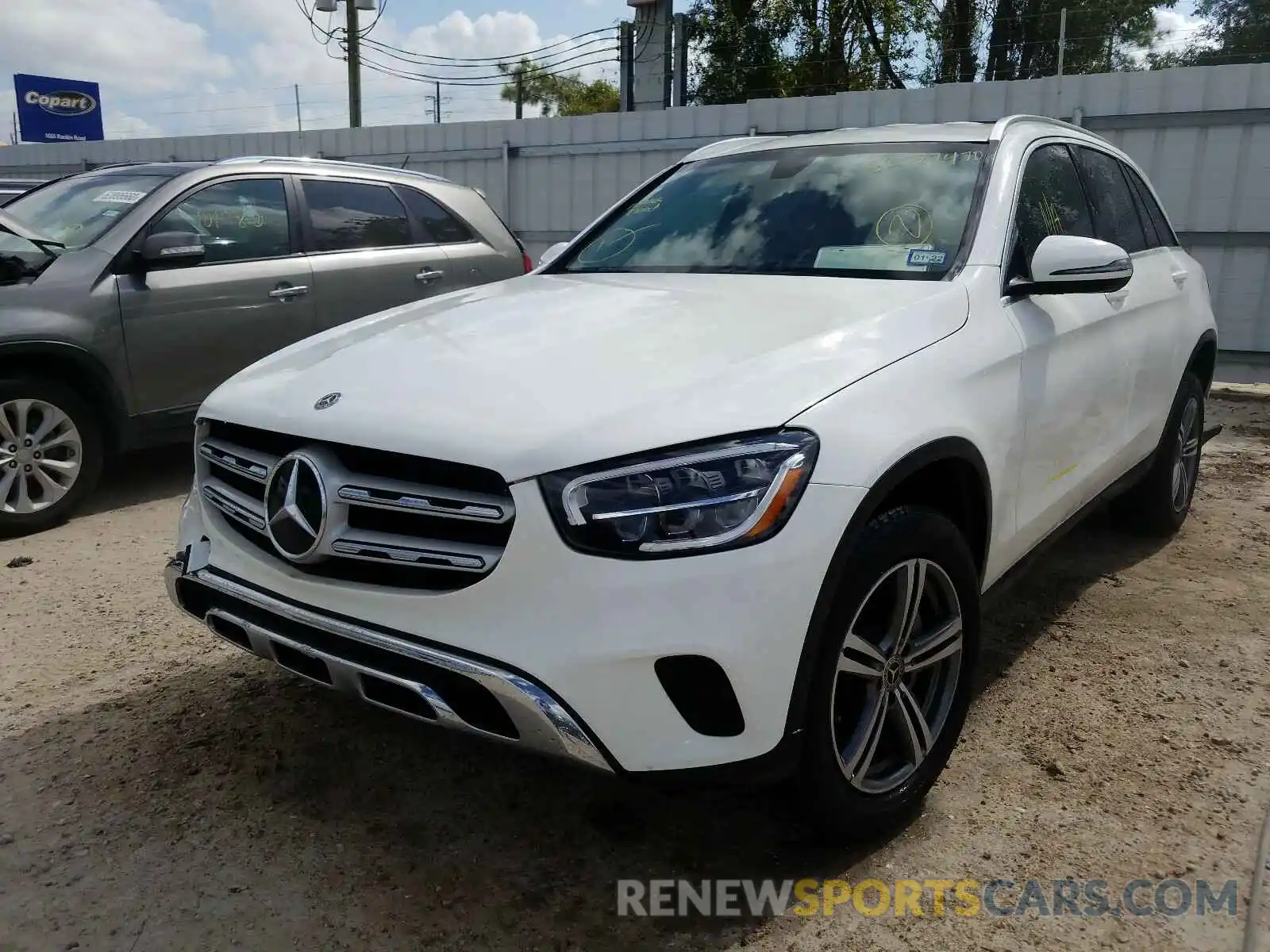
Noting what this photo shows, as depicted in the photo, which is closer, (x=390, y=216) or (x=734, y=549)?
(x=734, y=549)

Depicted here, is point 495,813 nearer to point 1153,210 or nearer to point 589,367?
point 589,367

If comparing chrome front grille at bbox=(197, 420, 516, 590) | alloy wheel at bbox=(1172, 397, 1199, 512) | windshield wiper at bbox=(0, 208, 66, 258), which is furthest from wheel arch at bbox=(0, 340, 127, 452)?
alloy wheel at bbox=(1172, 397, 1199, 512)

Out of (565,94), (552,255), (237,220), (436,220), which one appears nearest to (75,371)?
(237,220)

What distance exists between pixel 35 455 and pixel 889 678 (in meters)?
4.13

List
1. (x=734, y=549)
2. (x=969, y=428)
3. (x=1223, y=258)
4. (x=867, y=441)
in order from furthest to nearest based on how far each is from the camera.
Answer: (x=1223, y=258), (x=969, y=428), (x=867, y=441), (x=734, y=549)

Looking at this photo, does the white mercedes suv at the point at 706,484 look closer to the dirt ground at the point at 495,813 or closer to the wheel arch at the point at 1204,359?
the dirt ground at the point at 495,813

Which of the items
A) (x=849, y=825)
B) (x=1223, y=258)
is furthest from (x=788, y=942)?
(x=1223, y=258)

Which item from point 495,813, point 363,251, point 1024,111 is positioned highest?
point 1024,111

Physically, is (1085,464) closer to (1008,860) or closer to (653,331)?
(1008,860)

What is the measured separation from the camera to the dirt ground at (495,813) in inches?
85.0

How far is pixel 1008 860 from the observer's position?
93.8 inches

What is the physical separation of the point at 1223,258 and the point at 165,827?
932cm

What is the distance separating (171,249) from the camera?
501cm

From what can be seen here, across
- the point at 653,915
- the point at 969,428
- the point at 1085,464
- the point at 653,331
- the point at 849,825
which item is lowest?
the point at 653,915
